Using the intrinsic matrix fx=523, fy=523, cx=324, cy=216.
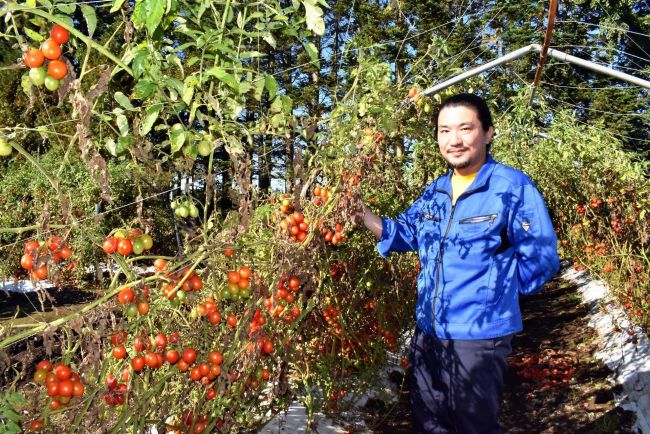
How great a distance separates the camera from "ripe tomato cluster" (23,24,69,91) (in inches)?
38.6

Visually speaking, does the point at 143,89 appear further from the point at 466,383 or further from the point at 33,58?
the point at 466,383

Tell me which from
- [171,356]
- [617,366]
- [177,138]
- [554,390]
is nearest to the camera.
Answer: [177,138]

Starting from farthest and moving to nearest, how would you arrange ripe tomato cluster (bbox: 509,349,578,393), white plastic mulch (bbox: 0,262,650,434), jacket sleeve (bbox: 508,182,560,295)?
ripe tomato cluster (bbox: 509,349,578,393) < white plastic mulch (bbox: 0,262,650,434) < jacket sleeve (bbox: 508,182,560,295)

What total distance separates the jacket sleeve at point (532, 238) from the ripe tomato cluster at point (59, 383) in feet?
4.52

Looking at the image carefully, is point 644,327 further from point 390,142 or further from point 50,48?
point 50,48

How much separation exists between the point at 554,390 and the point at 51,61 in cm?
365

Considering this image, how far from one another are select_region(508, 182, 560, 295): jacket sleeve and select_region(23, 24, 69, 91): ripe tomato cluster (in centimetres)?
140

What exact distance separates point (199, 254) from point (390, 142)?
5.00 ft

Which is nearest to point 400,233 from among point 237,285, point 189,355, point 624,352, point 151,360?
point 237,285

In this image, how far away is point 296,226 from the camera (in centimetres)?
189

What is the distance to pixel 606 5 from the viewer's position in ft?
30.0

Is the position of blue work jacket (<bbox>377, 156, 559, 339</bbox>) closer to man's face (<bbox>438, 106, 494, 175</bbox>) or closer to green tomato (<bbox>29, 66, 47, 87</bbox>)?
man's face (<bbox>438, 106, 494, 175</bbox>)

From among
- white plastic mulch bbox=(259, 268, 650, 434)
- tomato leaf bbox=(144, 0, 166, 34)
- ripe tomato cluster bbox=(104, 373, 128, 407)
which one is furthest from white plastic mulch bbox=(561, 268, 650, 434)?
tomato leaf bbox=(144, 0, 166, 34)

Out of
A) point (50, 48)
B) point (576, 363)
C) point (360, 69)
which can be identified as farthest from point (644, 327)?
point (50, 48)
